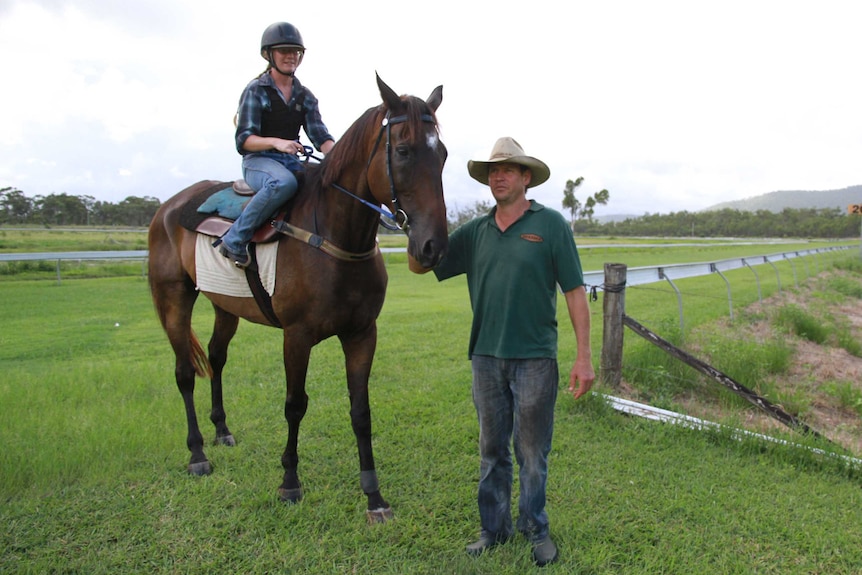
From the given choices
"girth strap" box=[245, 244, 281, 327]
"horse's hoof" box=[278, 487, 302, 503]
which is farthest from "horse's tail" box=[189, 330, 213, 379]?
"horse's hoof" box=[278, 487, 302, 503]

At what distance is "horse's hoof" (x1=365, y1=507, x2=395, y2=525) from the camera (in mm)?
3166

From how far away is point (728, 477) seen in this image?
363 centimetres

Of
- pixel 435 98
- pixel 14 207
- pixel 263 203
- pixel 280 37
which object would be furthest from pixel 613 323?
pixel 14 207

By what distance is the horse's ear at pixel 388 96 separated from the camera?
8.62ft

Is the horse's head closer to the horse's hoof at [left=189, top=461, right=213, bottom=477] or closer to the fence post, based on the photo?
the horse's hoof at [left=189, top=461, right=213, bottom=477]

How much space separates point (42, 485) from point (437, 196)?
334 centimetres

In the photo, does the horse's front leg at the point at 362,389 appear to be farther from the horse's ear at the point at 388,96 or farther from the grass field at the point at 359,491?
the horse's ear at the point at 388,96

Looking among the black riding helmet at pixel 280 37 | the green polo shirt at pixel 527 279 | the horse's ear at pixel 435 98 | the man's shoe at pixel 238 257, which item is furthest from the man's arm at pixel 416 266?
the black riding helmet at pixel 280 37

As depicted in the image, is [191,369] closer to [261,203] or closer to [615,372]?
[261,203]

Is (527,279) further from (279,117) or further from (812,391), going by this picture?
(812,391)

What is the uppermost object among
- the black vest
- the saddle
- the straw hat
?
the black vest

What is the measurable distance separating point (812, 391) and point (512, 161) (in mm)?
5058

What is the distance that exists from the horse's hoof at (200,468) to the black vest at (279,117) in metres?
2.49

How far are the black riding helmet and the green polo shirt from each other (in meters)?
2.01
